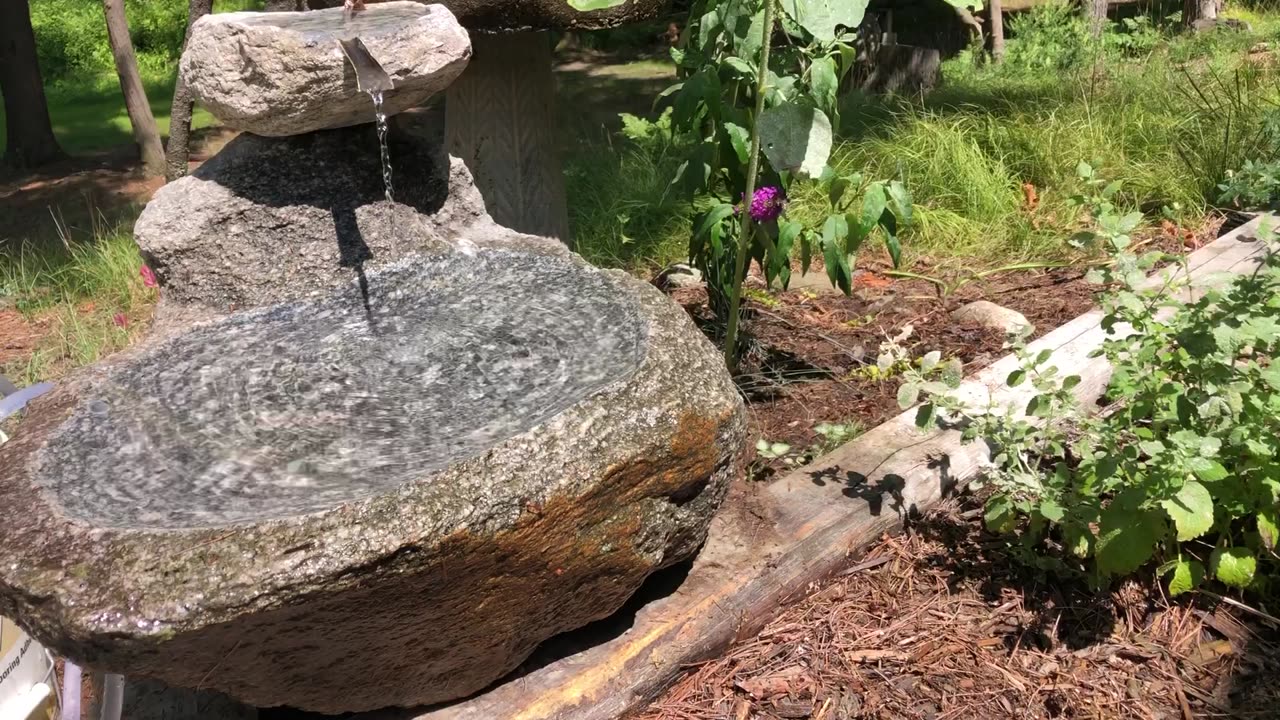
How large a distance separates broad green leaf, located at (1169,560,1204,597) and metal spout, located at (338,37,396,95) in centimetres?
202

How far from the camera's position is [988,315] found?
371 centimetres

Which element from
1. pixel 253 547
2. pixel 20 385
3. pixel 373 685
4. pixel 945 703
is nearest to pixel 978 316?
pixel 945 703

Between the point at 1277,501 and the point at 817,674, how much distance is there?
3.33ft

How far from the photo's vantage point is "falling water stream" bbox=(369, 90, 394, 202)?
2.39 m

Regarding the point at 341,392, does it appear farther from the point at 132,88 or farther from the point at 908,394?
the point at 132,88

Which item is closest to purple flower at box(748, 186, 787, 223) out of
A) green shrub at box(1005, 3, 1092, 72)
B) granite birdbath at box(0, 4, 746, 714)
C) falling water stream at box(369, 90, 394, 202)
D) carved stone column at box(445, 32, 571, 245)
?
granite birdbath at box(0, 4, 746, 714)

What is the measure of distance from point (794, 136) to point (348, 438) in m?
1.23

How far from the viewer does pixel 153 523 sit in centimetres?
167

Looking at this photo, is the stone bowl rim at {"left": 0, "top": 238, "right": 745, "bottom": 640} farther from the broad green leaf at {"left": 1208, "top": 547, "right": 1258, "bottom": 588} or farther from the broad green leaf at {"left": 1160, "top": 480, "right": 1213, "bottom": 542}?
the broad green leaf at {"left": 1208, "top": 547, "right": 1258, "bottom": 588}

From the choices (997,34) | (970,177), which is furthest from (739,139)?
(997,34)

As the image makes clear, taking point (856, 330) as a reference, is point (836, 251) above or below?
above

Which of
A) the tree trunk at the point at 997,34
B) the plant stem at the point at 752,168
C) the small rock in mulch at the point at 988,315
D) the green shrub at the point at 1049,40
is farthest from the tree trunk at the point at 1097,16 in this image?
the plant stem at the point at 752,168

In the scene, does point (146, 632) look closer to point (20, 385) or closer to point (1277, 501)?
point (1277, 501)

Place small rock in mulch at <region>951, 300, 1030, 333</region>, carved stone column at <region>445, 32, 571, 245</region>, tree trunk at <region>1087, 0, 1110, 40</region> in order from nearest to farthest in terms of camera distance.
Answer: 1. carved stone column at <region>445, 32, 571, 245</region>
2. small rock in mulch at <region>951, 300, 1030, 333</region>
3. tree trunk at <region>1087, 0, 1110, 40</region>
